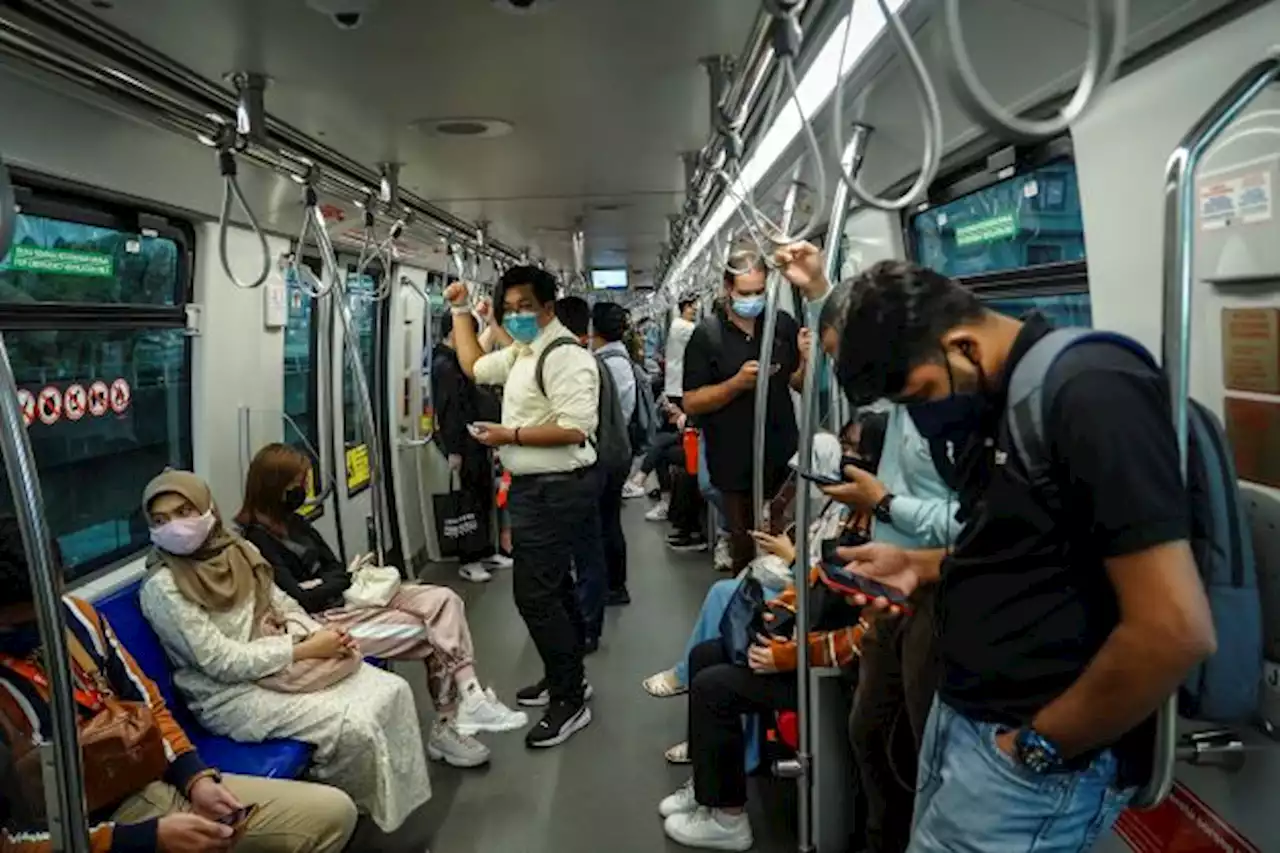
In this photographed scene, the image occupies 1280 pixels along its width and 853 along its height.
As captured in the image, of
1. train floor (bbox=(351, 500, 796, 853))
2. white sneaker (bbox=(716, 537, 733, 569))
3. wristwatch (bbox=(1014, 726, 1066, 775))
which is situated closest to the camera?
wristwatch (bbox=(1014, 726, 1066, 775))

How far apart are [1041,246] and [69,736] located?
2.55 m

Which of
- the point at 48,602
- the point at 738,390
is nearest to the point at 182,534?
the point at 48,602

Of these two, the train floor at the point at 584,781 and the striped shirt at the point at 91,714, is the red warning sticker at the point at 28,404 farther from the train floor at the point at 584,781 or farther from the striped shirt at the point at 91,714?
the train floor at the point at 584,781

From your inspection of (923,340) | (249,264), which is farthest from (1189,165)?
(249,264)

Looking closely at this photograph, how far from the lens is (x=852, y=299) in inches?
55.1

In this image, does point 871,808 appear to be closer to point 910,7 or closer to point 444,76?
point 910,7

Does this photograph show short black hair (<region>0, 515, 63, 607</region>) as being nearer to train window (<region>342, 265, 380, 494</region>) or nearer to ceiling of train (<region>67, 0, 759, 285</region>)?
ceiling of train (<region>67, 0, 759, 285</region>)

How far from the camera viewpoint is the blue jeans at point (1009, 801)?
4.39ft

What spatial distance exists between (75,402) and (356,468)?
2.66 meters

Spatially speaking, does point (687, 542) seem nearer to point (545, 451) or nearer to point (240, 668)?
point (545, 451)

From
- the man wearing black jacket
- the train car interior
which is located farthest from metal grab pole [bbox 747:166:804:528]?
the man wearing black jacket

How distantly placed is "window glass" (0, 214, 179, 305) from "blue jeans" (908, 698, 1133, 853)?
2.67m

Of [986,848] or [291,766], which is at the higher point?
[986,848]

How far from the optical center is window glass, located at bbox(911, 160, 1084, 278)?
2398 mm
